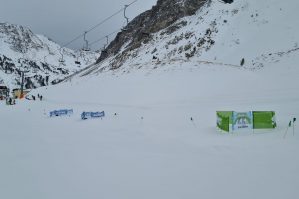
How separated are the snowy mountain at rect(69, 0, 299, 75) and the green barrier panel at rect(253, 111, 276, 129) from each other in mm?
19431

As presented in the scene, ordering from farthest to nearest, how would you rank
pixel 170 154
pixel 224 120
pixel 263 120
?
pixel 224 120 → pixel 263 120 → pixel 170 154

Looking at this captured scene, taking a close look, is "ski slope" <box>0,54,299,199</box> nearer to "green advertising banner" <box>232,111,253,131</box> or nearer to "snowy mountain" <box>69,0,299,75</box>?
"green advertising banner" <box>232,111,253,131</box>

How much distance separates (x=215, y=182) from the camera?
845 centimetres

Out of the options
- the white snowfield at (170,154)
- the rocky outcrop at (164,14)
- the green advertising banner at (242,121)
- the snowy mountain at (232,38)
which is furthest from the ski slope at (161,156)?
the rocky outcrop at (164,14)

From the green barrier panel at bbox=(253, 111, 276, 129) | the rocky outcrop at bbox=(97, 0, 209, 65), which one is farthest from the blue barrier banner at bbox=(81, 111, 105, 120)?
the rocky outcrop at bbox=(97, 0, 209, 65)

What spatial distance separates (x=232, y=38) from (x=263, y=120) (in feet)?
107

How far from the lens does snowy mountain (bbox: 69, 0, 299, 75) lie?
36.2 meters

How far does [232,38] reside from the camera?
147ft

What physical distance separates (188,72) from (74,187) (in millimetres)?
30443

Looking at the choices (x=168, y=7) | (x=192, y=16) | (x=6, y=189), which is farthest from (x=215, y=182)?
(x=168, y=7)

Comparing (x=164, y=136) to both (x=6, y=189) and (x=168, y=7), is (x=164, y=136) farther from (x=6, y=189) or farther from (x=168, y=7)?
(x=168, y=7)

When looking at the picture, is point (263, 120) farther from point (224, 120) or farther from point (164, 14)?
point (164, 14)

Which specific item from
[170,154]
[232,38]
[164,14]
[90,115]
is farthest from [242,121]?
[164,14]

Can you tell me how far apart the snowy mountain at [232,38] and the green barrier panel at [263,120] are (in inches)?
765
